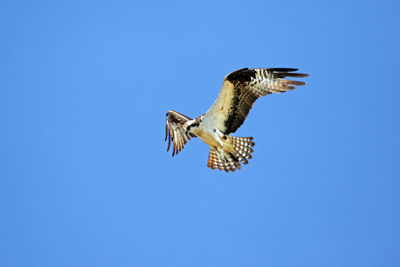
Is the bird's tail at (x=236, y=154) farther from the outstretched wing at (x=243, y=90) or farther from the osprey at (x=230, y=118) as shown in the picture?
the outstretched wing at (x=243, y=90)

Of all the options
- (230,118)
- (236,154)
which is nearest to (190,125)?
(230,118)

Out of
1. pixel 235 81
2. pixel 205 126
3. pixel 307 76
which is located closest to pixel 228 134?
pixel 205 126

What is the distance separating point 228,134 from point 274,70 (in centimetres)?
200

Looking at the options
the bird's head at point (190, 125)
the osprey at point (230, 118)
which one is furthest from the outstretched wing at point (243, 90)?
the bird's head at point (190, 125)

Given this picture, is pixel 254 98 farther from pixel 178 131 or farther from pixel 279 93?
pixel 178 131

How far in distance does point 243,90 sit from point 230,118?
789mm

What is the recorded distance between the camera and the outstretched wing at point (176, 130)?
1263cm

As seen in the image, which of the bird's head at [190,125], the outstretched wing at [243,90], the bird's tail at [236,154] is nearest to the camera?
the outstretched wing at [243,90]

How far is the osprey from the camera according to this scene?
10.6 meters

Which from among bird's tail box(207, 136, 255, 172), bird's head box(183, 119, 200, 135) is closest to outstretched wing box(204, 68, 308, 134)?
bird's head box(183, 119, 200, 135)

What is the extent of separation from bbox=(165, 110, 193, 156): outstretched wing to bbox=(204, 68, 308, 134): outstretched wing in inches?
53.0

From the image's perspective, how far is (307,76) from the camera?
32.9 feet

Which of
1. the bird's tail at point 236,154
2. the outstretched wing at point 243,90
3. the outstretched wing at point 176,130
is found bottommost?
the bird's tail at point 236,154

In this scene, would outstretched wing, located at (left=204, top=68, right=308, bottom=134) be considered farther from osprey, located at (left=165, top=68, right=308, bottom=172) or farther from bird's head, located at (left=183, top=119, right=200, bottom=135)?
bird's head, located at (left=183, top=119, right=200, bottom=135)
